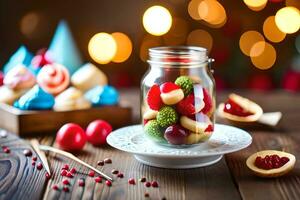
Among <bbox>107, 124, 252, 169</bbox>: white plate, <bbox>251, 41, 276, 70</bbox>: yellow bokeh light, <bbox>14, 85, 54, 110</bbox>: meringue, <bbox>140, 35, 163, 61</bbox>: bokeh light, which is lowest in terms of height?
<bbox>251, 41, 276, 70</bbox>: yellow bokeh light

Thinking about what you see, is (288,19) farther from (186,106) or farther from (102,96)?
(186,106)

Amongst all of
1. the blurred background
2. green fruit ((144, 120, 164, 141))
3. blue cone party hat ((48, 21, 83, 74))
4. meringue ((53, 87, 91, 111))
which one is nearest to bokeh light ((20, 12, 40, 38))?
the blurred background

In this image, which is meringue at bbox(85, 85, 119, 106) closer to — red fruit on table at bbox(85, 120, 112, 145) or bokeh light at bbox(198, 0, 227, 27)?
red fruit on table at bbox(85, 120, 112, 145)

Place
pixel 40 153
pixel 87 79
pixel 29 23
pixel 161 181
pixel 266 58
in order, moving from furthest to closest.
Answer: pixel 266 58, pixel 29 23, pixel 87 79, pixel 40 153, pixel 161 181

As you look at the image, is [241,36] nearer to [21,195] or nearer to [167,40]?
[167,40]

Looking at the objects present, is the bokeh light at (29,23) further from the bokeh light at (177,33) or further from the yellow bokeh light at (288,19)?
the yellow bokeh light at (288,19)

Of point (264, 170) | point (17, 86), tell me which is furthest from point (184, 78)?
point (17, 86)

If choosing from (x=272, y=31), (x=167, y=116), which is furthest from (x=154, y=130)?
(x=272, y=31)
